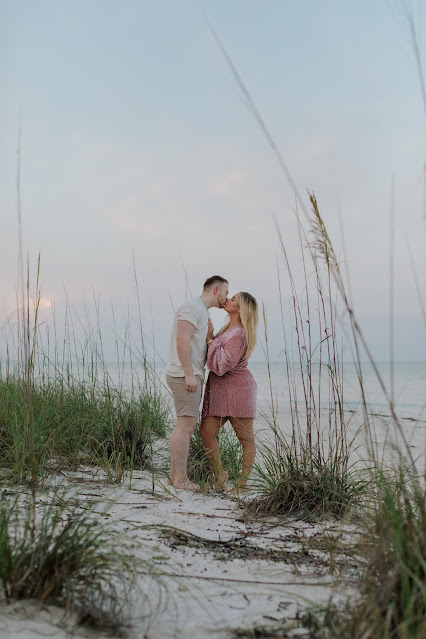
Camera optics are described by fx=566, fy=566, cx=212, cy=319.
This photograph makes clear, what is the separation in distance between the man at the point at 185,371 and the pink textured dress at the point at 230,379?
125 mm

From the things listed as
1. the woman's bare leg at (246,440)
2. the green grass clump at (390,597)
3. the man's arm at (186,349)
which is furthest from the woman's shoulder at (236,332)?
the green grass clump at (390,597)

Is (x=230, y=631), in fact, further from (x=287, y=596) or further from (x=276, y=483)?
(x=276, y=483)

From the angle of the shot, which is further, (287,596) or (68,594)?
(287,596)

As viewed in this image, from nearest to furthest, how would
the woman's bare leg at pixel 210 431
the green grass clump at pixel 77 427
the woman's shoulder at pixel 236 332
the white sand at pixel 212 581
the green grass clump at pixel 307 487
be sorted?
the white sand at pixel 212 581, the green grass clump at pixel 307 487, the green grass clump at pixel 77 427, the woman's shoulder at pixel 236 332, the woman's bare leg at pixel 210 431

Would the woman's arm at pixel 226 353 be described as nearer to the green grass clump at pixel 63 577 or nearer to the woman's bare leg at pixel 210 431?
the woman's bare leg at pixel 210 431

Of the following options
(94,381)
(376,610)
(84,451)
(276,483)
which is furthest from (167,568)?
(94,381)

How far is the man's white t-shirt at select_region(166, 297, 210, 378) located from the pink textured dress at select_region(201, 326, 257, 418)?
0.08 m

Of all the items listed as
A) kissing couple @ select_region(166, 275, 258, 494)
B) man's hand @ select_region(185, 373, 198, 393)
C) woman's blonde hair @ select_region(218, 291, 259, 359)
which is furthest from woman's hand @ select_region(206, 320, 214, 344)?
man's hand @ select_region(185, 373, 198, 393)

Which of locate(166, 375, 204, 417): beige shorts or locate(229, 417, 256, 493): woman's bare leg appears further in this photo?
locate(166, 375, 204, 417): beige shorts

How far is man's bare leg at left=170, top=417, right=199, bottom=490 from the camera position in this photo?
4.06 m

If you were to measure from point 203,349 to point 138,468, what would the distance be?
1.08 m

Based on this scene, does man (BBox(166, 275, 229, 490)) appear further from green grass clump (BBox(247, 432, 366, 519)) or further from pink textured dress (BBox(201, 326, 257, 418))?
green grass clump (BBox(247, 432, 366, 519))

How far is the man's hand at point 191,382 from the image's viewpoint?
4215mm

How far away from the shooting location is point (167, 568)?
2186 millimetres
